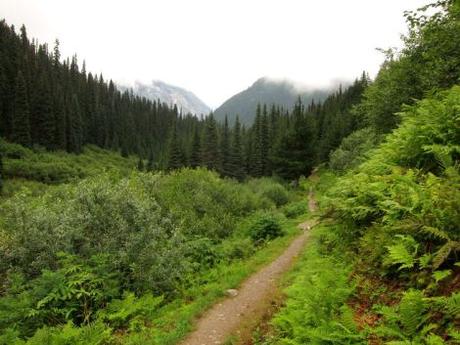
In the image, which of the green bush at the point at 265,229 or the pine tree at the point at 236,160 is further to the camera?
the pine tree at the point at 236,160

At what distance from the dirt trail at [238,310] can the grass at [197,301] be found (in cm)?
24

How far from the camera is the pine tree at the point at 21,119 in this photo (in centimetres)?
7475

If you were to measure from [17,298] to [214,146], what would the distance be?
68.4 m

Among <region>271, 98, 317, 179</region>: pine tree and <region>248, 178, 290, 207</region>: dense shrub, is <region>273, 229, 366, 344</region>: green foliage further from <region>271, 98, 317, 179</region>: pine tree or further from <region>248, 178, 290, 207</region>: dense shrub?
<region>271, 98, 317, 179</region>: pine tree

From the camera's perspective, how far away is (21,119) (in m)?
75.3

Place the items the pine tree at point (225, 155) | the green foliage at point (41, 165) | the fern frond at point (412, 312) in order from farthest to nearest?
the pine tree at point (225, 155)
the green foliage at point (41, 165)
the fern frond at point (412, 312)

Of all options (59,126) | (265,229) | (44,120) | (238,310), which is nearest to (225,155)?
(59,126)

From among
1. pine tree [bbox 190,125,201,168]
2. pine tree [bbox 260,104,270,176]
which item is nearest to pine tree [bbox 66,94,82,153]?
pine tree [bbox 190,125,201,168]

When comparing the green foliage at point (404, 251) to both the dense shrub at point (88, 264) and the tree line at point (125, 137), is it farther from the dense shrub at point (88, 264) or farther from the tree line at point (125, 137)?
the tree line at point (125, 137)

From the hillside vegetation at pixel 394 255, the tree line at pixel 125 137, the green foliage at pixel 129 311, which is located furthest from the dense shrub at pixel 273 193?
the hillside vegetation at pixel 394 255

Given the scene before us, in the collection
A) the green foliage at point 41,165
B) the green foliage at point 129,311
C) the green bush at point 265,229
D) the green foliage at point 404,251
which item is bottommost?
the green foliage at point 129,311

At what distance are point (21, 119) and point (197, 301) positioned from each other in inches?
3079

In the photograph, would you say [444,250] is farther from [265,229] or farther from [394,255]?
[265,229]

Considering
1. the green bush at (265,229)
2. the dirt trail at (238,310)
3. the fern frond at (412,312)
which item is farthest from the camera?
the green bush at (265,229)
